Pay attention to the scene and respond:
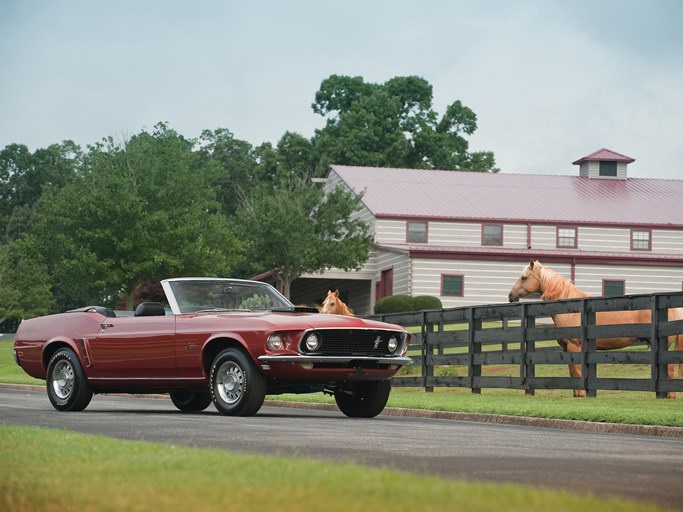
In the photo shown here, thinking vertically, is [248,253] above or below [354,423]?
above

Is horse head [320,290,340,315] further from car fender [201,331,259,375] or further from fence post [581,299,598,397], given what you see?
car fender [201,331,259,375]

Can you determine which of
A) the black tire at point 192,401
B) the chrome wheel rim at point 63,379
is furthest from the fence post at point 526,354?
the chrome wheel rim at point 63,379

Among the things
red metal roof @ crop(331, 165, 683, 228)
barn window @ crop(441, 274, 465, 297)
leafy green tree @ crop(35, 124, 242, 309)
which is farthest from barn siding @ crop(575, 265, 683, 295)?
Result: leafy green tree @ crop(35, 124, 242, 309)

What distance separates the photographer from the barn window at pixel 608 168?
67.5 m

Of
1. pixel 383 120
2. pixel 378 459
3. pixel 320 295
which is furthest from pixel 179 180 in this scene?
pixel 378 459

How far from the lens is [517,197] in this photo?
64062 mm

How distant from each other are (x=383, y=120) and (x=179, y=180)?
28.9m

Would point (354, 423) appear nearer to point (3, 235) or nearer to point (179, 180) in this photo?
point (179, 180)

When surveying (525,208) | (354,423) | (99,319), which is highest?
(525,208)

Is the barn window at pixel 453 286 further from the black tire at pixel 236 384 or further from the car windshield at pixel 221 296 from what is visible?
the black tire at pixel 236 384

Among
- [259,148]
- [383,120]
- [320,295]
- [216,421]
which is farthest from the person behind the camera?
[259,148]

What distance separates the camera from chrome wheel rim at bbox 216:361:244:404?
51.3 feet

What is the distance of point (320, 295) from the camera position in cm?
6775

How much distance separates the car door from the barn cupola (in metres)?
52.3
